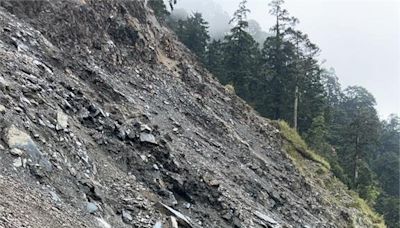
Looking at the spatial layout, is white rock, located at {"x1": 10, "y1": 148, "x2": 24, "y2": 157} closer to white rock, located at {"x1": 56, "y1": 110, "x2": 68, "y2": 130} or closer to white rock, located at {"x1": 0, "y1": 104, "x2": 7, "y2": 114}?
white rock, located at {"x1": 0, "y1": 104, "x2": 7, "y2": 114}

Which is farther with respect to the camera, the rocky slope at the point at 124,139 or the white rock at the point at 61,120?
the white rock at the point at 61,120

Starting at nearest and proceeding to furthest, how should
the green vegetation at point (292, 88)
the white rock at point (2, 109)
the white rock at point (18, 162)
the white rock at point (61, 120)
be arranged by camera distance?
1. the white rock at point (18, 162)
2. the white rock at point (2, 109)
3. the white rock at point (61, 120)
4. the green vegetation at point (292, 88)

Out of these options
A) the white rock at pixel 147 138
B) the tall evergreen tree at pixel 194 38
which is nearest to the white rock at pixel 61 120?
the white rock at pixel 147 138

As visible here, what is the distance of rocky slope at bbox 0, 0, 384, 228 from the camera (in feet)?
35.8

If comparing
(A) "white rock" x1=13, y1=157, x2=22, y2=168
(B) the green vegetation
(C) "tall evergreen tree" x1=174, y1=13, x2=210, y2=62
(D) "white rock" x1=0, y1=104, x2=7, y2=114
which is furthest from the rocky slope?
(C) "tall evergreen tree" x1=174, y1=13, x2=210, y2=62

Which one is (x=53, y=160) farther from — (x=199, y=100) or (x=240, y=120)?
(x=240, y=120)

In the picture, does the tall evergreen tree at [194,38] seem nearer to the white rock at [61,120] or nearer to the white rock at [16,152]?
the white rock at [61,120]

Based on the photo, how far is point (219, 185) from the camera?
1559cm

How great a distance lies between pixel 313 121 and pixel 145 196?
29.0 metres

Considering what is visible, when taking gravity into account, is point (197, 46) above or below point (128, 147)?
above

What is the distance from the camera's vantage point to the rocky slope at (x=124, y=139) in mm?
10913

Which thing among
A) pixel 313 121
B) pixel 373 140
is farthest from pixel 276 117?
pixel 373 140

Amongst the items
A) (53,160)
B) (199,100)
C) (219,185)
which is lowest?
(53,160)

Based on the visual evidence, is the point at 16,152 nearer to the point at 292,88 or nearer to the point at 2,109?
the point at 2,109
